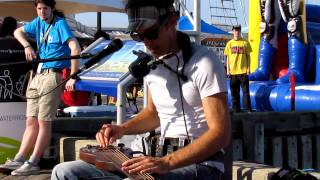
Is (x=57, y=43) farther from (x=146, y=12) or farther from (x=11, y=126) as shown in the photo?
(x=146, y=12)

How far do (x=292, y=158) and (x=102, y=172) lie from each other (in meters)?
4.07

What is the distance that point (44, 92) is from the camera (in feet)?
17.6

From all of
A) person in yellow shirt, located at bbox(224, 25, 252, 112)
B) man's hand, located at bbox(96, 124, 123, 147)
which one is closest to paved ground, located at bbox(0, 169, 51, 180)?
man's hand, located at bbox(96, 124, 123, 147)

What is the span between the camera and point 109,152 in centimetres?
282

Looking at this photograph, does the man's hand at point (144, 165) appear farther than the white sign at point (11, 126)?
No

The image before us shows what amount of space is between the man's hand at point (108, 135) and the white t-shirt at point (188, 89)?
22cm

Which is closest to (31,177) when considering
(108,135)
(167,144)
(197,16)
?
(197,16)

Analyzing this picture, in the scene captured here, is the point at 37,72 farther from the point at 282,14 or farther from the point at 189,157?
the point at 282,14

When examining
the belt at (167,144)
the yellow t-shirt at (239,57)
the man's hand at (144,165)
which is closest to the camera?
the man's hand at (144,165)

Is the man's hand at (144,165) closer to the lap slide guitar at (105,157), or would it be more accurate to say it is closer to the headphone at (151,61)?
the lap slide guitar at (105,157)

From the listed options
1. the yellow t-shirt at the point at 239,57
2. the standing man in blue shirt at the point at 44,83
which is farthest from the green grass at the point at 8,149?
the yellow t-shirt at the point at 239,57

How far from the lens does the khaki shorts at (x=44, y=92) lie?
5.38 m

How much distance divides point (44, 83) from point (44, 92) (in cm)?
8

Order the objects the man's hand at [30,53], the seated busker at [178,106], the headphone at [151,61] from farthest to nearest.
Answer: the man's hand at [30,53] → the headphone at [151,61] → the seated busker at [178,106]
